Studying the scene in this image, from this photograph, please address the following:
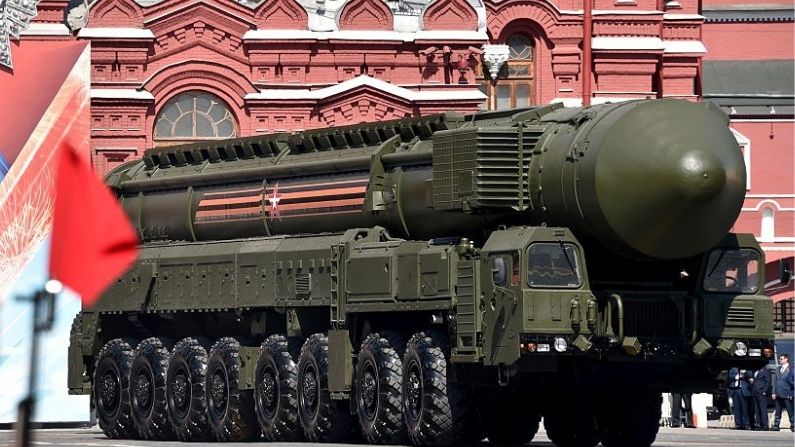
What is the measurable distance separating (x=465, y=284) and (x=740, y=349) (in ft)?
9.11

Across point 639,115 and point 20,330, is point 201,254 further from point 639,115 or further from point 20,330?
point 639,115

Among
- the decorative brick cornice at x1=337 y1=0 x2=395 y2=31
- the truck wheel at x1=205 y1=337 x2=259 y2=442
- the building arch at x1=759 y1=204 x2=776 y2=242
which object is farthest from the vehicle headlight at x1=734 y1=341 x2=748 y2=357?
the building arch at x1=759 y1=204 x2=776 y2=242

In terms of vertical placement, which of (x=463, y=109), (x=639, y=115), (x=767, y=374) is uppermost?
(x=463, y=109)

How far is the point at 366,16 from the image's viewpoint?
146ft

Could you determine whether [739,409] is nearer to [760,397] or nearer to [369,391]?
[760,397]

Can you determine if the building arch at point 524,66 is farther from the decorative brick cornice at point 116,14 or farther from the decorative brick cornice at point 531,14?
the decorative brick cornice at point 116,14

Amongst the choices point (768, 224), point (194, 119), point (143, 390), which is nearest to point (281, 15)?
point (194, 119)

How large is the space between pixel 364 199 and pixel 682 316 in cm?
431

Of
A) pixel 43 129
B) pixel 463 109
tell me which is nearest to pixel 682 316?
pixel 43 129

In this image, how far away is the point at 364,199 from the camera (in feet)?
72.9

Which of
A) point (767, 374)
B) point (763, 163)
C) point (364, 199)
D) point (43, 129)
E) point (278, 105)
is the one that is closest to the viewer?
point (364, 199)

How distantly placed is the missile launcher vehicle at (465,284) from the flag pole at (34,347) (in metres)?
11.8

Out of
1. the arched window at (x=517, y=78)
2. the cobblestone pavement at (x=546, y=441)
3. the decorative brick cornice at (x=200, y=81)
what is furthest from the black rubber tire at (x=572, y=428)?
the arched window at (x=517, y=78)

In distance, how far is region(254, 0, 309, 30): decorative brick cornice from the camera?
4406 cm
